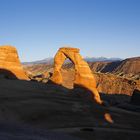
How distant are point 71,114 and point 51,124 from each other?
19.2ft

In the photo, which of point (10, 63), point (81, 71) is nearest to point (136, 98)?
point (81, 71)

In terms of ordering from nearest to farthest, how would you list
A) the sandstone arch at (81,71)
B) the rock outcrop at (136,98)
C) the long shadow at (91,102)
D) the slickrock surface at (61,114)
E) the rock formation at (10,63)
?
the slickrock surface at (61,114) < the long shadow at (91,102) < the sandstone arch at (81,71) < the rock outcrop at (136,98) < the rock formation at (10,63)

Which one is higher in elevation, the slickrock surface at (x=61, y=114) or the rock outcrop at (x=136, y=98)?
the slickrock surface at (x=61, y=114)

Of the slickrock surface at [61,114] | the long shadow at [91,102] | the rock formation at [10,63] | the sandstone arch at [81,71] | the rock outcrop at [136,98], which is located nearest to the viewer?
the slickrock surface at [61,114]

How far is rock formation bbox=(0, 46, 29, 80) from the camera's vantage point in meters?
78.5

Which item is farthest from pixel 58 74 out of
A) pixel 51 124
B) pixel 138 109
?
pixel 51 124

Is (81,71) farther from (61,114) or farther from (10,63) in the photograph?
(61,114)

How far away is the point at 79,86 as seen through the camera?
66.3 metres

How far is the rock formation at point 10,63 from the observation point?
78.5m

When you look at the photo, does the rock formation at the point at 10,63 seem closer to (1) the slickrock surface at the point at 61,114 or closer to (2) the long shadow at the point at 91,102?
(1) the slickrock surface at the point at 61,114

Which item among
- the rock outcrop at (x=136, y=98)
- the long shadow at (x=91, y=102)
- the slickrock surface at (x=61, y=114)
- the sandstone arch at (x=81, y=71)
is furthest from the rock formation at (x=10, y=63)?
the rock outcrop at (x=136, y=98)

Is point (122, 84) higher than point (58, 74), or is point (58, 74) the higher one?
point (58, 74)

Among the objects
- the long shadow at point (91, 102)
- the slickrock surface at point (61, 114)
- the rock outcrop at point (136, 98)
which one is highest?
the slickrock surface at point (61, 114)

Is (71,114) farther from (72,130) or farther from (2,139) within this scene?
(2,139)
